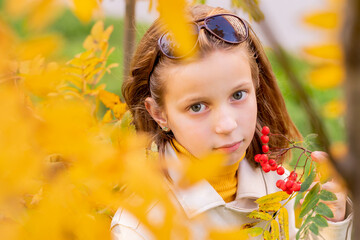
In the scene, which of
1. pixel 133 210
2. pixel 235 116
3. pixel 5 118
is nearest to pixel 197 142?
pixel 235 116

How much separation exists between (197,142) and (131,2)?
0.53 meters

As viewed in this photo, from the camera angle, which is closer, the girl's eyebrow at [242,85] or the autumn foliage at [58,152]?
the autumn foliage at [58,152]

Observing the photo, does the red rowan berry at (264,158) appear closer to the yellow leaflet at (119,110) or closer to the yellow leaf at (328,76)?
the yellow leaflet at (119,110)

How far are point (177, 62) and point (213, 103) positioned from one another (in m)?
0.15

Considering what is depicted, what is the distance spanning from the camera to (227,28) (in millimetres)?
1309

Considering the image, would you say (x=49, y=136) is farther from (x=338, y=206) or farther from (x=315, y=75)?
(x=338, y=206)

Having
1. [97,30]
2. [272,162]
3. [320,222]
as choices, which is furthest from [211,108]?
[97,30]

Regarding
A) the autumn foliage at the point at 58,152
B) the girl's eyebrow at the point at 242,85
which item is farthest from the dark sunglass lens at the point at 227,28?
the autumn foliage at the point at 58,152

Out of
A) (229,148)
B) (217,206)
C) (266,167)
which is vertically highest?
(229,148)

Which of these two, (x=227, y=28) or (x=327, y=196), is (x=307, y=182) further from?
(x=227, y=28)

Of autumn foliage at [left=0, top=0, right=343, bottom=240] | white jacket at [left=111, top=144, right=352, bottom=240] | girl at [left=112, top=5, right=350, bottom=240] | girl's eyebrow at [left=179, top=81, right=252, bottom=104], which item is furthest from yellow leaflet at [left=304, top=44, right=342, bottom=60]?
white jacket at [left=111, top=144, right=352, bottom=240]

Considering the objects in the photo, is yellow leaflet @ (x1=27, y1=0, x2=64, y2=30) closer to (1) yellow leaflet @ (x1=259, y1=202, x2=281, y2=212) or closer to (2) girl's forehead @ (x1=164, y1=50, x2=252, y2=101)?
(2) girl's forehead @ (x1=164, y1=50, x2=252, y2=101)

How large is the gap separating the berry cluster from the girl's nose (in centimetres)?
19

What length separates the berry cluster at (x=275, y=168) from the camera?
122 centimetres
